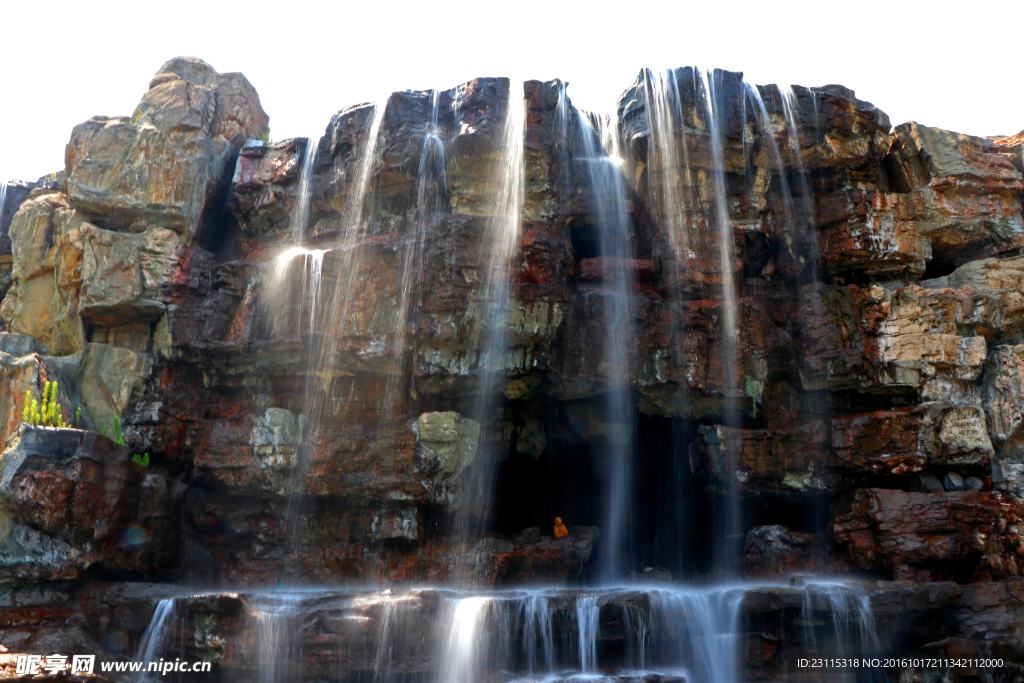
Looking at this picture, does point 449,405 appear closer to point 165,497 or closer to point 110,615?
point 165,497

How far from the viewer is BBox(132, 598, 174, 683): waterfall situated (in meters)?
11.0

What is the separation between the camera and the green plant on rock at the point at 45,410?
1309 cm

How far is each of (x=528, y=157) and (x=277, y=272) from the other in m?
6.20

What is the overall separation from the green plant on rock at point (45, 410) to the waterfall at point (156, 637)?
4.52 m

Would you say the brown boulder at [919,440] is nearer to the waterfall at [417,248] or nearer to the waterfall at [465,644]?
the waterfall at [465,644]

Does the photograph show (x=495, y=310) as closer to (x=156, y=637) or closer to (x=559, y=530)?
(x=559, y=530)

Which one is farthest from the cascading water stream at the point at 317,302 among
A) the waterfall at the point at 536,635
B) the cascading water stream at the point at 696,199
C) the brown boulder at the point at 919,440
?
the brown boulder at the point at 919,440

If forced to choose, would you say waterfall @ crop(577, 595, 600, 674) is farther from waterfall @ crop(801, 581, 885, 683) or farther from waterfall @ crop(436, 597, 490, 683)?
waterfall @ crop(801, 581, 885, 683)

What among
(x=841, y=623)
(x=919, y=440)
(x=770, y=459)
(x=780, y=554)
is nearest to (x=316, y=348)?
(x=770, y=459)

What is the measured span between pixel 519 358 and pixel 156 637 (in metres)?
8.15

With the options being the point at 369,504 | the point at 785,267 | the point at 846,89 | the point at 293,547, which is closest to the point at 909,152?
the point at 846,89

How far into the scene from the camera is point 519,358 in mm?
14508

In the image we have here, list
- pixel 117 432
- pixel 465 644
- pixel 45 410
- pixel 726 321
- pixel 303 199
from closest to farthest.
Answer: pixel 465 644 → pixel 45 410 → pixel 117 432 → pixel 726 321 → pixel 303 199

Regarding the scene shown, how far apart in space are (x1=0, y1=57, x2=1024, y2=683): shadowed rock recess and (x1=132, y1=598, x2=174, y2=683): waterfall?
29 centimetres
